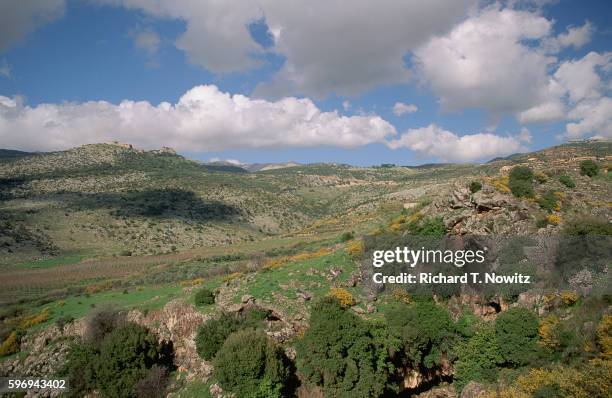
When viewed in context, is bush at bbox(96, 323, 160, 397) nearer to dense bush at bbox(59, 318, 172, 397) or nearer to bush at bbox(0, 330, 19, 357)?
dense bush at bbox(59, 318, 172, 397)

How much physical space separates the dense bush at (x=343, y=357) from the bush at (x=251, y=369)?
139cm

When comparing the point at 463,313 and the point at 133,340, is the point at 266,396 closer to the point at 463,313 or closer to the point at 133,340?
the point at 133,340

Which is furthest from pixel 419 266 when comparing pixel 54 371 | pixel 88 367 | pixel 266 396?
pixel 54 371

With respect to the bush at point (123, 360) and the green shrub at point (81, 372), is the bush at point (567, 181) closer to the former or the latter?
the bush at point (123, 360)

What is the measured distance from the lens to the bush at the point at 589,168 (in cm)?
2638

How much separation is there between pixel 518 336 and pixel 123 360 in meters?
20.0

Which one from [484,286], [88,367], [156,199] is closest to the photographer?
[88,367]

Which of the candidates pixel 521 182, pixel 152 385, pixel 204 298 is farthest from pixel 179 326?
pixel 521 182

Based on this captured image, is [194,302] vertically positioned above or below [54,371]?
above

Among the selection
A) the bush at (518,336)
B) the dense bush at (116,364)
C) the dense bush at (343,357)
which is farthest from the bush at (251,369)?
the bush at (518,336)

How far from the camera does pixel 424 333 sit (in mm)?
19562

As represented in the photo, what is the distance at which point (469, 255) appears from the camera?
22406mm

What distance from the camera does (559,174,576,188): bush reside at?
25.1 m

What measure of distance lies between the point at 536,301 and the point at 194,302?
19402mm
